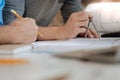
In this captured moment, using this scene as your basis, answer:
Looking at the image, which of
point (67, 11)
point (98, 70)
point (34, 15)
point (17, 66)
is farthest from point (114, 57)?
point (67, 11)

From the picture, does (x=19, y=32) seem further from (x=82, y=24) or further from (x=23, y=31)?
(x=82, y=24)

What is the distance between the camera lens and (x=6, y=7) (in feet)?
5.32

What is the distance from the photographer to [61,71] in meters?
0.51

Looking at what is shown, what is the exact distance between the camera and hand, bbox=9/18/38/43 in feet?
3.46

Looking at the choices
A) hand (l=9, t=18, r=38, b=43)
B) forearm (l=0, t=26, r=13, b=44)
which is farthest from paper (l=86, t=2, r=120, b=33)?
forearm (l=0, t=26, r=13, b=44)

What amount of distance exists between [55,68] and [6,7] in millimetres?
1142

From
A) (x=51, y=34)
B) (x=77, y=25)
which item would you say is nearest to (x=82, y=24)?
(x=77, y=25)

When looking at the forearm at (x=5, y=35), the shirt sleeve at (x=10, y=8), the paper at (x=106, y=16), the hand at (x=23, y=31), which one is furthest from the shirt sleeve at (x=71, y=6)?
the forearm at (x=5, y=35)

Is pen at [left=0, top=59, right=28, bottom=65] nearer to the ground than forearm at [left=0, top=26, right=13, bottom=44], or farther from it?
farther from it

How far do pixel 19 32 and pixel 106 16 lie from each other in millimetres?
1133

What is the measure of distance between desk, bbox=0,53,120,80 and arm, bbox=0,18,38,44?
452 mm

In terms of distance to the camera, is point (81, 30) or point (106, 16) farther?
point (106, 16)

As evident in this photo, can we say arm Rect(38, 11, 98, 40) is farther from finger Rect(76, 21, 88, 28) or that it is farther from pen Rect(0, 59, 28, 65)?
pen Rect(0, 59, 28, 65)

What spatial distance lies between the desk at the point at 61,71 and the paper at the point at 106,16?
1.43 m
